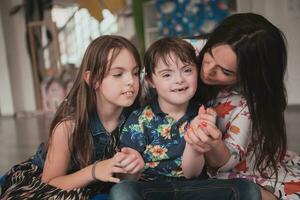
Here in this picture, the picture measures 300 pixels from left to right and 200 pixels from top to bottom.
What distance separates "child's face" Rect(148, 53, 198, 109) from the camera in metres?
1.12

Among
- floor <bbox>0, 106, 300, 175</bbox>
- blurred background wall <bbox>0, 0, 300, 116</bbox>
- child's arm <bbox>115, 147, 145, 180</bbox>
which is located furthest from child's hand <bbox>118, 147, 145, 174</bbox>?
blurred background wall <bbox>0, 0, 300, 116</bbox>

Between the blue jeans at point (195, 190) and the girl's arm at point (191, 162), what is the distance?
34 mm

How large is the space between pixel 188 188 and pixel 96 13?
1860 mm

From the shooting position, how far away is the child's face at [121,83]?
45.3 inches

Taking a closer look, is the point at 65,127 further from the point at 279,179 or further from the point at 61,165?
the point at 279,179

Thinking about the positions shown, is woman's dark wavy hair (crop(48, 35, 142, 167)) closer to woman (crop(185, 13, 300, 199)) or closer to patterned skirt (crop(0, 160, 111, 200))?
patterned skirt (crop(0, 160, 111, 200))

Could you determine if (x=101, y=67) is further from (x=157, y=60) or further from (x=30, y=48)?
(x=30, y=48)

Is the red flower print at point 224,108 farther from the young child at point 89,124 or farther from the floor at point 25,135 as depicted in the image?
the floor at point 25,135

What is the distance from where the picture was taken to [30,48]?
552 centimetres

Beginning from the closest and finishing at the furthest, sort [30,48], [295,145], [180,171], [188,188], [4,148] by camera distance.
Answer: [188,188] → [180,171] → [295,145] → [4,148] → [30,48]

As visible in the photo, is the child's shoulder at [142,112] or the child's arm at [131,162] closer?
the child's arm at [131,162]

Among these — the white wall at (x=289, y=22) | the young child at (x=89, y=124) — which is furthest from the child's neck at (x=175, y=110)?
the white wall at (x=289, y=22)

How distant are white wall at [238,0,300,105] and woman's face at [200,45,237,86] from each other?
9.93 ft

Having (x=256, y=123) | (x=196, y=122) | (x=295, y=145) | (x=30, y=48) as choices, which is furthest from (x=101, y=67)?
(x=30, y=48)
